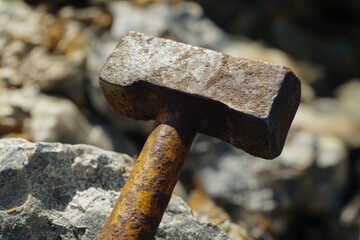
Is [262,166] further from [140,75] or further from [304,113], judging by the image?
[140,75]

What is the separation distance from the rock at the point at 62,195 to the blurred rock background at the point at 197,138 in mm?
1413

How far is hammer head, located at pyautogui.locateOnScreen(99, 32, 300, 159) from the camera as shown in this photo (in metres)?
1.75

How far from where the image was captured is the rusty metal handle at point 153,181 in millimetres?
1699

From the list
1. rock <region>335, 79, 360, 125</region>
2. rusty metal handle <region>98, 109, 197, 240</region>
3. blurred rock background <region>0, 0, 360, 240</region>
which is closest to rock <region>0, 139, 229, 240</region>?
rusty metal handle <region>98, 109, 197, 240</region>

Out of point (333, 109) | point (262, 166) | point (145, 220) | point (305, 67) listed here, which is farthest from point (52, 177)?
point (305, 67)

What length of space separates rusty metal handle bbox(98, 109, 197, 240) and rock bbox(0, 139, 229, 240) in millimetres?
226

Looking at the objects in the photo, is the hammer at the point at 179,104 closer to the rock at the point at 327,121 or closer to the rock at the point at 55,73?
the rock at the point at 55,73

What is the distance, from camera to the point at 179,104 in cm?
188

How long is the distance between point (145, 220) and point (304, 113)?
10.4ft

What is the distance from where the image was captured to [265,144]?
6.03 feet

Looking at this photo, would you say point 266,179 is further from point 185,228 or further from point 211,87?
point 211,87

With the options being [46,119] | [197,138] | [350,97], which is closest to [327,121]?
[350,97]

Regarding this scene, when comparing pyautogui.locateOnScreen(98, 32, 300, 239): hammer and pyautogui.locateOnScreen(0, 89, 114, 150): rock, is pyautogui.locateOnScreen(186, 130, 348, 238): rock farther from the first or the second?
pyautogui.locateOnScreen(98, 32, 300, 239): hammer

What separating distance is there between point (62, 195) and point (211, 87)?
65cm
